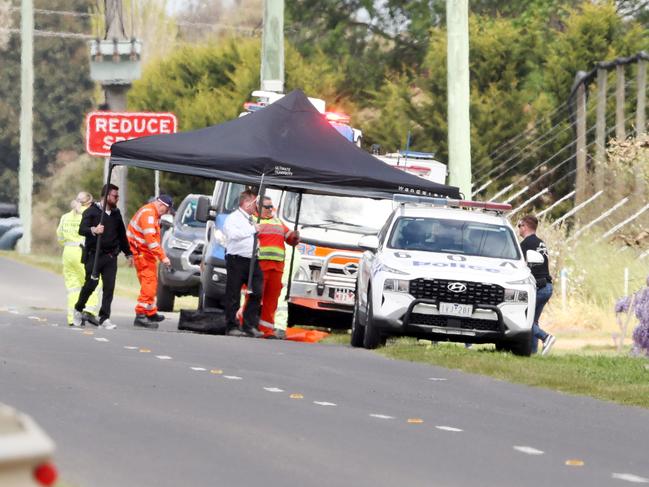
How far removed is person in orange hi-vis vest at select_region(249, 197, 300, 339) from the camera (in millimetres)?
21922

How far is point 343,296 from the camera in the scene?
2323cm

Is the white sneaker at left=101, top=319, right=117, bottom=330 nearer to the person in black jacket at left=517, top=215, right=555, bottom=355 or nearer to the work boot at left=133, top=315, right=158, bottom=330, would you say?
the work boot at left=133, top=315, right=158, bottom=330

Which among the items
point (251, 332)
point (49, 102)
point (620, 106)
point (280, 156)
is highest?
point (49, 102)

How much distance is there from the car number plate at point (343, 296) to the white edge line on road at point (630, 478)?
43.6 feet

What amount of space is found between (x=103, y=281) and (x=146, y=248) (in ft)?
2.28

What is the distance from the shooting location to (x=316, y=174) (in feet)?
71.7

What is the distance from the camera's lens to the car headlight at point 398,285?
19.2 meters

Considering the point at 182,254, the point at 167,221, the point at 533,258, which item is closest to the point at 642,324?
the point at 533,258

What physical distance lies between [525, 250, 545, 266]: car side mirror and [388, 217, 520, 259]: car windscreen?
6.9 inches

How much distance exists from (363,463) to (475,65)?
120ft

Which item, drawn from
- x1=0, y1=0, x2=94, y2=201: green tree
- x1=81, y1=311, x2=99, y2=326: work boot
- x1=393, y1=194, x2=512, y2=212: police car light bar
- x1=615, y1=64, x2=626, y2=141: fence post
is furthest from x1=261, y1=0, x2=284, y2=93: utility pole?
x1=0, y1=0, x2=94, y2=201: green tree

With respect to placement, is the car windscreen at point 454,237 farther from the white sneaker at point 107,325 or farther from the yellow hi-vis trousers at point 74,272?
the yellow hi-vis trousers at point 74,272

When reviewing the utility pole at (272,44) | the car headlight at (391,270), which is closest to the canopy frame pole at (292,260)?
the car headlight at (391,270)

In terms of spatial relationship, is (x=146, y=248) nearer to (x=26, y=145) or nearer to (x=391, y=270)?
(x=391, y=270)
